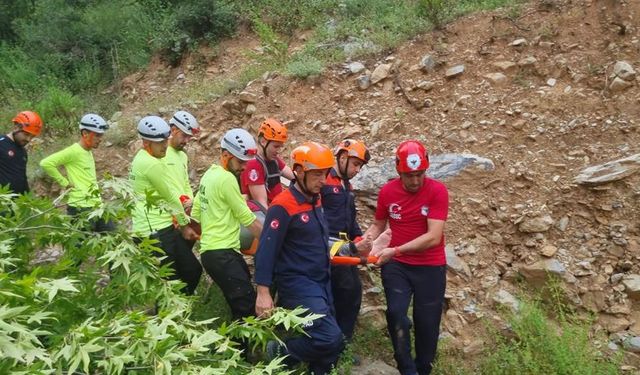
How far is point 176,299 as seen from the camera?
3.27 m

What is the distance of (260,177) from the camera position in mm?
5086

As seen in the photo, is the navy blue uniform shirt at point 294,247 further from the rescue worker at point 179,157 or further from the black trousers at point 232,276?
the rescue worker at point 179,157

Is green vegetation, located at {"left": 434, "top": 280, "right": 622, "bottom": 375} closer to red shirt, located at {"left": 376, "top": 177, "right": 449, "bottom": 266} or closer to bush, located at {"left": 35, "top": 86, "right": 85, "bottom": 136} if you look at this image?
red shirt, located at {"left": 376, "top": 177, "right": 449, "bottom": 266}

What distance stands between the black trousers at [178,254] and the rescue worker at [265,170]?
703mm

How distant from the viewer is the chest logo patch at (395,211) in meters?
4.65

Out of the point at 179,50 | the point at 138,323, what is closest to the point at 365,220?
the point at 138,323

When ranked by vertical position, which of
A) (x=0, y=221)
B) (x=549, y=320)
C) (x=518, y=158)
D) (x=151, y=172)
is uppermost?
(x=0, y=221)

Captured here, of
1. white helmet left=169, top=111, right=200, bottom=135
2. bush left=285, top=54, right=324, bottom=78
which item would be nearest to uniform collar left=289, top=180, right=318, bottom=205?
white helmet left=169, top=111, right=200, bottom=135

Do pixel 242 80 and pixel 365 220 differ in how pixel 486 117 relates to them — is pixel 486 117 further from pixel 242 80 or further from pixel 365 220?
pixel 242 80

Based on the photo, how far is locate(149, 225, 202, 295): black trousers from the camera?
16.4 feet

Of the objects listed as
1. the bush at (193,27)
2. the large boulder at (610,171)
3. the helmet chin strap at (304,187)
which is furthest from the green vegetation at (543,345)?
the bush at (193,27)

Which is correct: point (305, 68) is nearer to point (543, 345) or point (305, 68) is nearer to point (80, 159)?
point (80, 159)

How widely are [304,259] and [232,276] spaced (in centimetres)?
70

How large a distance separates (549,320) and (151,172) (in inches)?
154
